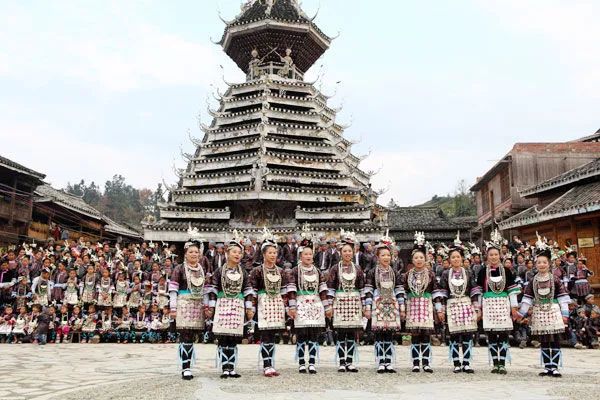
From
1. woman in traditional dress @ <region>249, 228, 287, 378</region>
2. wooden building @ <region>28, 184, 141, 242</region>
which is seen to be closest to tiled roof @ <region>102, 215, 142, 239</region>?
wooden building @ <region>28, 184, 141, 242</region>

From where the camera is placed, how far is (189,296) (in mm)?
8258

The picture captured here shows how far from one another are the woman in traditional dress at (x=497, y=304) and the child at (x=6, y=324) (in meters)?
12.5

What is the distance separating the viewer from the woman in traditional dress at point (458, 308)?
8516mm

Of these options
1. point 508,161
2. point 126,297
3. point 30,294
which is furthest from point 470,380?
point 508,161

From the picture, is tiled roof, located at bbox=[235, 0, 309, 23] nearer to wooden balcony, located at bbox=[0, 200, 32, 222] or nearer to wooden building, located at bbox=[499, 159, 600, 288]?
wooden balcony, located at bbox=[0, 200, 32, 222]

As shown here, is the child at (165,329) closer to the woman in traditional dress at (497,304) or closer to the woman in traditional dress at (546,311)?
the woman in traditional dress at (497,304)

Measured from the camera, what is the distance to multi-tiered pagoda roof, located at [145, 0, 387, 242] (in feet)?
77.5

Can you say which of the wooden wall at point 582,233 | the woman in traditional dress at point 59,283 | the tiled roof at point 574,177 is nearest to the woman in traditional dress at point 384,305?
the woman in traditional dress at point 59,283

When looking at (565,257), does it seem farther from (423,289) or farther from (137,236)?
(137,236)

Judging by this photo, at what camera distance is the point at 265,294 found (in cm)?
844

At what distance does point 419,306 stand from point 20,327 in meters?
11.4

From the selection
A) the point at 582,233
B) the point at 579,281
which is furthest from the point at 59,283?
the point at 582,233

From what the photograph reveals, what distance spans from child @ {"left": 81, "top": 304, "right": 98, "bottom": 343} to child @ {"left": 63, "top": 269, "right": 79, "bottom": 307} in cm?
50

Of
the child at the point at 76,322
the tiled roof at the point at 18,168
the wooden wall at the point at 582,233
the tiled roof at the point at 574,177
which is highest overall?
the tiled roof at the point at 18,168
